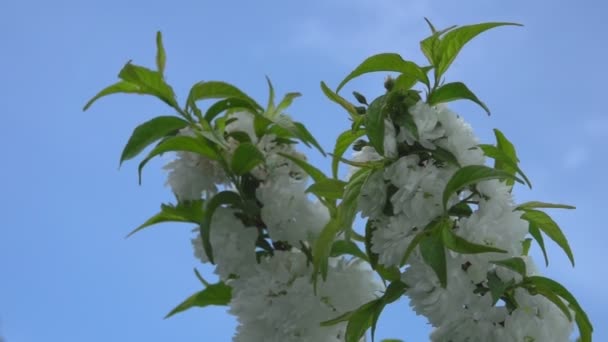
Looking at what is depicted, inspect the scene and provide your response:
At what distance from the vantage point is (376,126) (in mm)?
1760

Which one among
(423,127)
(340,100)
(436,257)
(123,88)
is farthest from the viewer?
(123,88)

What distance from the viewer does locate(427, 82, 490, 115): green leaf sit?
183cm

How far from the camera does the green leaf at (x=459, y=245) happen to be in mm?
1644

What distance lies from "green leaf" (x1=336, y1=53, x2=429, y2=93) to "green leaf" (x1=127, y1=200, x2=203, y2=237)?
51cm

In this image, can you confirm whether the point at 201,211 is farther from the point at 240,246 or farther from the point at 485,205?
the point at 485,205

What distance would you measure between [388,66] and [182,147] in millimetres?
509

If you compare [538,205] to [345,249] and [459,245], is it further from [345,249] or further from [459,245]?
[345,249]

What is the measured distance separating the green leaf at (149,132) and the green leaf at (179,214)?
18cm

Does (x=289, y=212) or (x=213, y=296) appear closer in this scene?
(x=289, y=212)

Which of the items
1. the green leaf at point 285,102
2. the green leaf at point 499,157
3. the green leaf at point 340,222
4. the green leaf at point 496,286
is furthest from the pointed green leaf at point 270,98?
the green leaf at point 496,286

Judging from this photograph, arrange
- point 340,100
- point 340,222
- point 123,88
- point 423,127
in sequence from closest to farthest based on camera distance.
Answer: point 423,127
point 340,222
point 340,100
point 123,88

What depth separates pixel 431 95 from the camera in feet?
6.23

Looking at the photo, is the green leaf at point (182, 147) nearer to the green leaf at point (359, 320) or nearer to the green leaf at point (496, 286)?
the green leaf at point (359, 320)

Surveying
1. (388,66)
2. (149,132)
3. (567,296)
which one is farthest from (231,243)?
(567,296)
